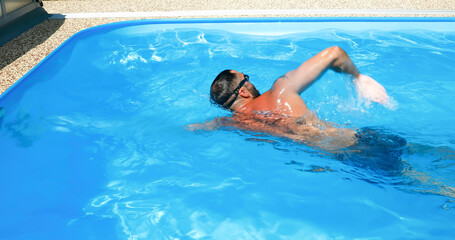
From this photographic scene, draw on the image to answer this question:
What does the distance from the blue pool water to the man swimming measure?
13 cm

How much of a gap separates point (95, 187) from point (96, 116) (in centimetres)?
120

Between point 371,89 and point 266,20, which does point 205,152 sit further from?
point 266,20

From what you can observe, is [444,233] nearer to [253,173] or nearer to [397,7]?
[253,173]

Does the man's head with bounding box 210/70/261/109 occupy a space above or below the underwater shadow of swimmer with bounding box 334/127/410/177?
above

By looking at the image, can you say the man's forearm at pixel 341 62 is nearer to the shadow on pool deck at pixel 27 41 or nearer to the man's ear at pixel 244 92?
the man's ear at pixel 244 92

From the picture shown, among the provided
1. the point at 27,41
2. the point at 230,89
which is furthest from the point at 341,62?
the point at 27,41

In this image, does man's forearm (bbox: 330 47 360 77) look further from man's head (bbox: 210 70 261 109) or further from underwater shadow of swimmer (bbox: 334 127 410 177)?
man's head (bbox: 210 70 261 109)

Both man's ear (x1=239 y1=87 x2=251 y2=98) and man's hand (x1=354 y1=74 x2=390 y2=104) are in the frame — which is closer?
man's hand (x1=354 y1=74 x2=390 y2=104)

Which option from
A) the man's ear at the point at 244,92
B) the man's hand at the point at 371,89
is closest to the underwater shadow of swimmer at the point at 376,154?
the man's hand at the point at 371,89

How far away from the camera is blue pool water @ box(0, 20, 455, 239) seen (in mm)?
2803

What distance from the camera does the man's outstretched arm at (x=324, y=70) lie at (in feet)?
9.86

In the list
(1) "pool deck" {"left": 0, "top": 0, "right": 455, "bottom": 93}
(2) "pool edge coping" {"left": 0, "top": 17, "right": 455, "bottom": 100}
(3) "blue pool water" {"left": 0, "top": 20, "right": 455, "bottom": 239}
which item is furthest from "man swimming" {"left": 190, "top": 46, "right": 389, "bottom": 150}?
(1) "pool deck" {"left": 0, "top": 0, "right": 455, "bottom": 93}

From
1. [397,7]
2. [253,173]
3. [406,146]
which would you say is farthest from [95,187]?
[397,7]

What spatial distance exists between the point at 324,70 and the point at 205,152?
48.0 inches
